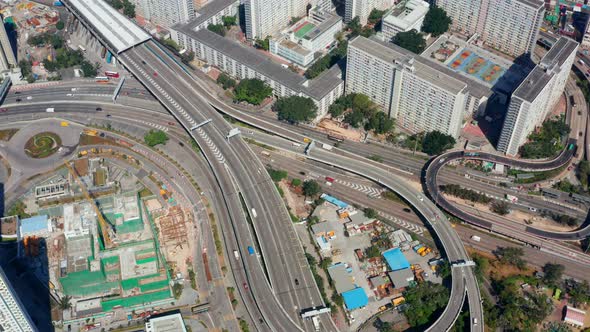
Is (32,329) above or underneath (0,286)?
underneath

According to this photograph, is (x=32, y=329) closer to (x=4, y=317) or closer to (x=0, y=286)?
(x=4, y=317)

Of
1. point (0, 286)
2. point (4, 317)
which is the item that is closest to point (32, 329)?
point (4, 317)

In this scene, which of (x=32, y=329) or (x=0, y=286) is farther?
(x=32, y=329)

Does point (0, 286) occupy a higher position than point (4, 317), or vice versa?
point (0, 286)
